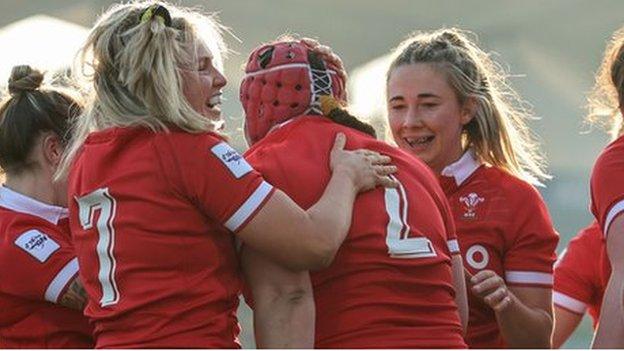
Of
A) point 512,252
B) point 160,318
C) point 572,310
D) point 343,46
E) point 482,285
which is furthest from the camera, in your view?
point 343,46

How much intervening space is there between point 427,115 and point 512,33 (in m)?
6.95

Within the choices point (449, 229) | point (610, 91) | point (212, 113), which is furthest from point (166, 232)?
point (610, 91)

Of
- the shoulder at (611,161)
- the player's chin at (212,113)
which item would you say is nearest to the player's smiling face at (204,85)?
the player's chin at (212,113)

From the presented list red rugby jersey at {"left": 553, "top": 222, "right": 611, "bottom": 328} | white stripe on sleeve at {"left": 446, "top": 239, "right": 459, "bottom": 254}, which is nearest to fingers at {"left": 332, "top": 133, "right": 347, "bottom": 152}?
white stripe on sleeve at {"left": 446, "top": 239, "right": 459, "bottom": 254}

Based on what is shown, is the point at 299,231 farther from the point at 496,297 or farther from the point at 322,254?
the point at 496,297

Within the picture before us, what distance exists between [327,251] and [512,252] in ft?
3.76

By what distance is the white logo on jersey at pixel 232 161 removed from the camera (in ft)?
12.5

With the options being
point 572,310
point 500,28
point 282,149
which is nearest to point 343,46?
point 500,28

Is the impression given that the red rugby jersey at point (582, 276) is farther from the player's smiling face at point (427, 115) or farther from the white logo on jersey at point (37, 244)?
the white logo on jersey at point (37, 244)

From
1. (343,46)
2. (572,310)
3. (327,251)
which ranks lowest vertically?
(343,46)

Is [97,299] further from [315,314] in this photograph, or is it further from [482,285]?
[482,285]

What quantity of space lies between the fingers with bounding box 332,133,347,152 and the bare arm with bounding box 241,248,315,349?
358mm

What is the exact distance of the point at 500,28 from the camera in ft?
38.8

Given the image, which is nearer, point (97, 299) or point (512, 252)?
point (97, 299)
